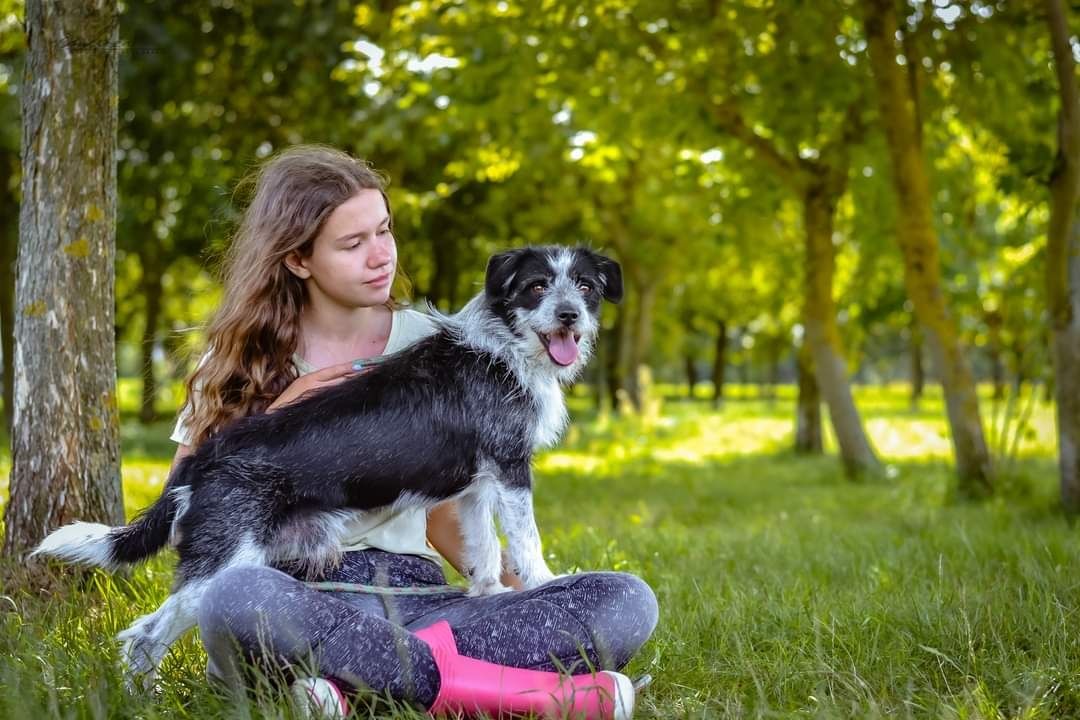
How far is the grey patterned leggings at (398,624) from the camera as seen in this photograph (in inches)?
120

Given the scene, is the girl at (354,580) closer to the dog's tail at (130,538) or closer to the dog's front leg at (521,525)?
the dog's front leg at (521,525)

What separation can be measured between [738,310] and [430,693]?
34.7 m

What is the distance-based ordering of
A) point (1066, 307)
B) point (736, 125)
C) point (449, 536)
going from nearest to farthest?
point (449, 536), point (1066, 307), point (736, 125)

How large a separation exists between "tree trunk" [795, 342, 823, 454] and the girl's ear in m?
12.9

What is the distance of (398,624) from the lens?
3162 mm

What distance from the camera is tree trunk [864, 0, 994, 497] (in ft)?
30.7

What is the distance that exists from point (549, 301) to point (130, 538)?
5.16ft

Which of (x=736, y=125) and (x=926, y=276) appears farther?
(x=736, y=125)

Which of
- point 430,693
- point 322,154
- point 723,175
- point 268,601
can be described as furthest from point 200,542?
point 723,175

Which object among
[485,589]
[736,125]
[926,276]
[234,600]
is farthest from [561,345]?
[736,125]

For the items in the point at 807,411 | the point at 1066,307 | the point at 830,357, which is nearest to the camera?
the point at 1066,307

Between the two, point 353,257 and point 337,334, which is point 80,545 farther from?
point 353,257

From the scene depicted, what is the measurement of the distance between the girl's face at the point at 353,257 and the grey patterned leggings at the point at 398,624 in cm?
90

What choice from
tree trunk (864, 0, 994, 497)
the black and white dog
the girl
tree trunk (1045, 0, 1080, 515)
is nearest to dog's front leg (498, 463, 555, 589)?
the black and white dog
